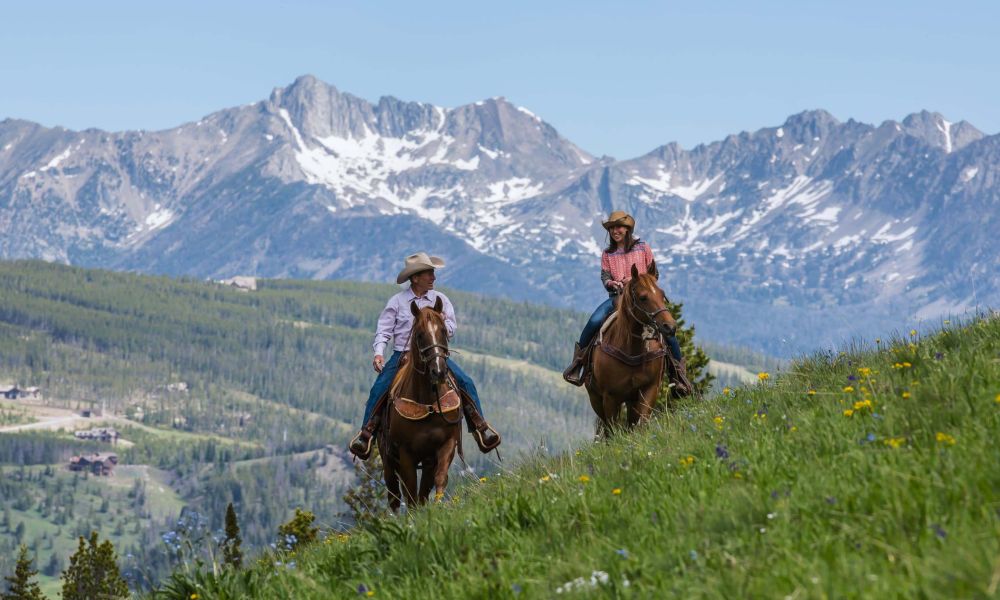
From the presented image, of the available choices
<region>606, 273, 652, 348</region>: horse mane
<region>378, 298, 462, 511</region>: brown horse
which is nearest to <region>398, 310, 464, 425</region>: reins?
<region>378, 298, 462, 511</region>: brown horse

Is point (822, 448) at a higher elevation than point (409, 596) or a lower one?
higher

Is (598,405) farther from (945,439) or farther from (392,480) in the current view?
(945,439)

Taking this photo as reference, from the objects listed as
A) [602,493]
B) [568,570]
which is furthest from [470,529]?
[568,570]

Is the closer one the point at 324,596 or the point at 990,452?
the point at 990,452

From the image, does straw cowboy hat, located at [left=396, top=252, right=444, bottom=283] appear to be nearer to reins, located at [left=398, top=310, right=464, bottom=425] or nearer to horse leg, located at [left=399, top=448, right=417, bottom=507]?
reins, located at [left=398, top=310, right=464, bottom=425]

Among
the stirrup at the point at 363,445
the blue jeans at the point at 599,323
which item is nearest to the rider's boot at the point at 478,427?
the stirrup at the point at 363,445

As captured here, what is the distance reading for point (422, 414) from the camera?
16.3 metres

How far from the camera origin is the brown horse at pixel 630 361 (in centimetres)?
1762

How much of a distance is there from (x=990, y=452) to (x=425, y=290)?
11.8 m

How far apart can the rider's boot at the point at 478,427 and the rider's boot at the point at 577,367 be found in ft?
9.31

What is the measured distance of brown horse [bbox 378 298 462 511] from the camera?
15.8 metres

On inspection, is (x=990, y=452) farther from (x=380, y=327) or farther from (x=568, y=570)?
(x=380, y=327)

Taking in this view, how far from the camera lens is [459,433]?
1680cm

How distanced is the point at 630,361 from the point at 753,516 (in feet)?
37.4
